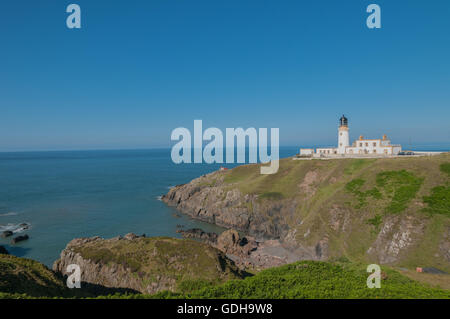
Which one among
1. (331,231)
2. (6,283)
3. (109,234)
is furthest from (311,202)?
(6,283)

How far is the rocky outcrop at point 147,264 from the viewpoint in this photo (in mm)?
34625

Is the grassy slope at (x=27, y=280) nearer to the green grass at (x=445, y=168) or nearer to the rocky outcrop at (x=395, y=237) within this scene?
the rocky outcrop at (x=395, y=237)

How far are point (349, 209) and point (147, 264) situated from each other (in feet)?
141

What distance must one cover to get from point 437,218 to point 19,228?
94885 millimetres

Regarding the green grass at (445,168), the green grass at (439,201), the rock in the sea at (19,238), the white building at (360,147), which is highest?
the white building at (360,147)

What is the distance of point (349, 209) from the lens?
52250mm

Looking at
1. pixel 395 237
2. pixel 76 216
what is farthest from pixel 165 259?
pixel 76 216

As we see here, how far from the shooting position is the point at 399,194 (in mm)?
50094

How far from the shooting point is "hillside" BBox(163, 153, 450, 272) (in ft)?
137

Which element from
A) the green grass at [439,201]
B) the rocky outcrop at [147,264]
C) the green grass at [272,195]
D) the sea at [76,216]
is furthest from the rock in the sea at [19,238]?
the green grass at [439,201]

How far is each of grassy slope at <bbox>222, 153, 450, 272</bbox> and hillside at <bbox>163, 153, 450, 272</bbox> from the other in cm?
14

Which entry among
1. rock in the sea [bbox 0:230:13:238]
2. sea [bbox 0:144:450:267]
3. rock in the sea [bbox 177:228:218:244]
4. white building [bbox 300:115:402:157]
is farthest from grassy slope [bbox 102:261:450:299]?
white building [bbox 300:115:402:157]

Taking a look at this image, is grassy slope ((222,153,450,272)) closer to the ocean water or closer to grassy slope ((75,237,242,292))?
grassy slope ((75,237,242,292))

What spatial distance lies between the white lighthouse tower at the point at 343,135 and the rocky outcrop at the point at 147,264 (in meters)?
64.6
